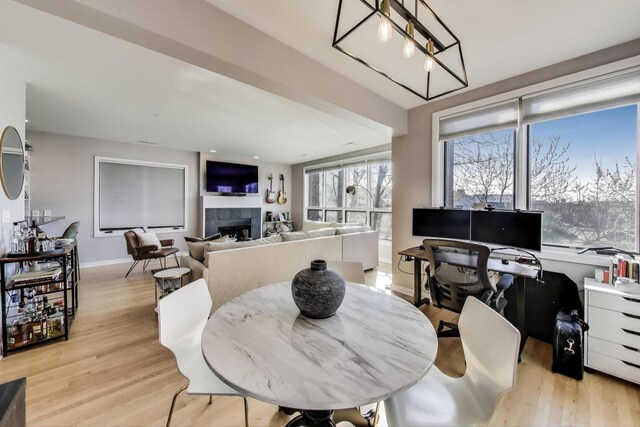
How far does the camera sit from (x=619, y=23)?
5.85ft

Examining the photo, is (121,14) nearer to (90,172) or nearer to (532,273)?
(532,273)

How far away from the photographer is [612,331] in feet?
5.83

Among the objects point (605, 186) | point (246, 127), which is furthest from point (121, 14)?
point (605, 186)

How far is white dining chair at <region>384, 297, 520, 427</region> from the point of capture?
35.8 inches

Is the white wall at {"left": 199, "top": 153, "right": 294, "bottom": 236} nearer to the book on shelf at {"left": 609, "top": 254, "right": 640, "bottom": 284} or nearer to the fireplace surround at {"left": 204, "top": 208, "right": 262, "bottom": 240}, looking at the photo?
the fireplace surround at {"left": 204, "top": 208, "right": 262, "bottom": 240}

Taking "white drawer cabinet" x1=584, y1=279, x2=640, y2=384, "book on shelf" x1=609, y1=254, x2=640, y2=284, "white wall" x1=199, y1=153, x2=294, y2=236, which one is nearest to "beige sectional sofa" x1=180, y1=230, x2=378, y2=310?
"white drawer cabinet" x1=584, y1=279, x2=640, y2=384

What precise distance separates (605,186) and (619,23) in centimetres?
123

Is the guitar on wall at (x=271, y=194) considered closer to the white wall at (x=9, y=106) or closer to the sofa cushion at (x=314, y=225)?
the sofa cushion at (x=314, y=225)

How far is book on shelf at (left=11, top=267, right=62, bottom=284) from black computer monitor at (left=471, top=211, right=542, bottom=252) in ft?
12.9

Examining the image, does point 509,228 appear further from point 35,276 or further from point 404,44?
point 35,276

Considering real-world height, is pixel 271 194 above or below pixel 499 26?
below

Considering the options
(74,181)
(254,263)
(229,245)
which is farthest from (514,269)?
(74,181)

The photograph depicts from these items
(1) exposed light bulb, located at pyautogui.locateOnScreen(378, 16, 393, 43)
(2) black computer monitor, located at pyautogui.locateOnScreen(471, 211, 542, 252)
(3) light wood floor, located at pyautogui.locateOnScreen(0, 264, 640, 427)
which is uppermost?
(1) exposed light bulb, located at pyautogui.locateOnScreen(378, 16, 393, 43)

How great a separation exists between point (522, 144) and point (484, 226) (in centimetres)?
92
